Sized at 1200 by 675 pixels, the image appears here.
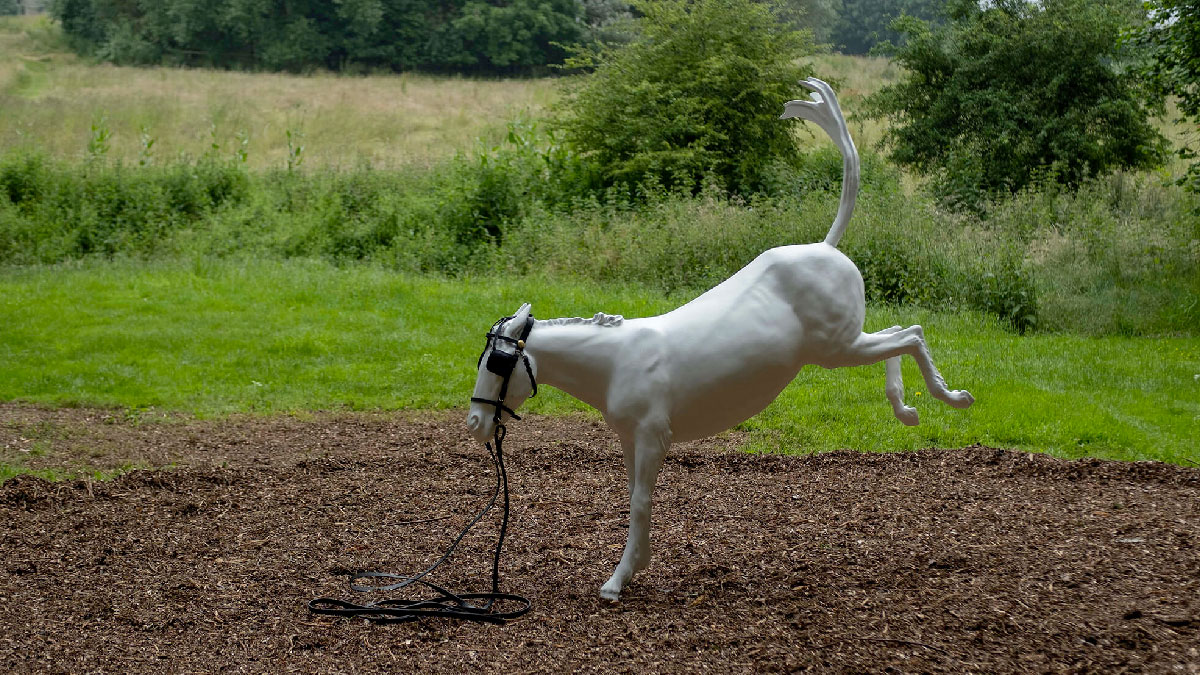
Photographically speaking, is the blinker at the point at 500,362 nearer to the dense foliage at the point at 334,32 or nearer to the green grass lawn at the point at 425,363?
the green grass lawn at the point at 425,363

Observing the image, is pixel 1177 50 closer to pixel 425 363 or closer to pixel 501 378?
pixel 425 363

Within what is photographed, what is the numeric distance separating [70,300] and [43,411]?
3567 millimetres

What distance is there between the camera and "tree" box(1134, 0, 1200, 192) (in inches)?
413

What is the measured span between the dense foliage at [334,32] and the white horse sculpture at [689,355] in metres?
35.0

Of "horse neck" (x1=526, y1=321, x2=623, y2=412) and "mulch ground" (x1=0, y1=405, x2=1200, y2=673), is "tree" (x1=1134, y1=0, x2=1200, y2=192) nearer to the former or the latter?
"mulch ground" (x1=0, y1=405, x2=1200, y2=673)

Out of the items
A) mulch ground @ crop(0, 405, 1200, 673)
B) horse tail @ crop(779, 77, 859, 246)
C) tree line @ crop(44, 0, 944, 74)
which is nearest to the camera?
mulch ground @ crop(0, 405, 1200, 673)

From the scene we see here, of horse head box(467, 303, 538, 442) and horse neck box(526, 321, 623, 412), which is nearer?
horse head box(467, 303, 538, 442)

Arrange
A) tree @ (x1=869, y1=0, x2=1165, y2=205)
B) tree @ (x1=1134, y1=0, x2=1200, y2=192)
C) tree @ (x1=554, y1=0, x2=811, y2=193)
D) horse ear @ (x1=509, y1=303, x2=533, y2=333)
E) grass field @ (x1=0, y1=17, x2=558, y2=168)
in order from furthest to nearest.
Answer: grass field @ (x1=0, y1=17, x2=558, y2=168)
tree @ (x1=869, y1=0, x2=1165, y2=205)
tree @ (x1=554, y1=0, x2=811, y2=193)
tree @ (x1=1134, y1=0, x2=1200, y2=192)
horse ear @ (x1=509, y1=303, x2=533, y2=333)

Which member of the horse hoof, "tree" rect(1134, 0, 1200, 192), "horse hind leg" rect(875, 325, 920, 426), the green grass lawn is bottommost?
the green grass lawn

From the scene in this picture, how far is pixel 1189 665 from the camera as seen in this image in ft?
11.2

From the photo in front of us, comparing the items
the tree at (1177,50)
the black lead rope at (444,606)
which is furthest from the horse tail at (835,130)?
the tree at (1177,50)

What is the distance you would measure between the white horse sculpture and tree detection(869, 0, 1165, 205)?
13.1m

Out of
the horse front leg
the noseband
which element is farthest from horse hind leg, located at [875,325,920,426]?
the noseband

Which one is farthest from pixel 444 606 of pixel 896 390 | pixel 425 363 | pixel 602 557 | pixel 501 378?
pixel 425 363
